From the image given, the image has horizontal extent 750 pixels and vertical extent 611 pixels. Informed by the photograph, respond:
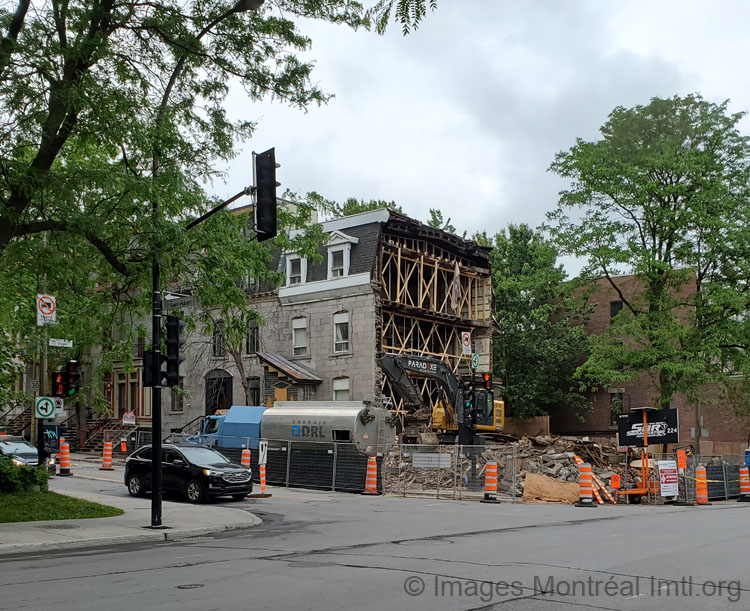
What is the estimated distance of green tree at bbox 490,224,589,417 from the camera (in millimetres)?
51312

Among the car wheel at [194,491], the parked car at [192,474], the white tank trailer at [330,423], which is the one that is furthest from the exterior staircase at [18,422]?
the car wheel at [194,491]

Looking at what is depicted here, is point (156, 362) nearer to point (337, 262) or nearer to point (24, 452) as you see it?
point (24, 452)

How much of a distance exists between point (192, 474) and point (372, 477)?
258 inches

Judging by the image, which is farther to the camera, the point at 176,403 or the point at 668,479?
the point at 176,403

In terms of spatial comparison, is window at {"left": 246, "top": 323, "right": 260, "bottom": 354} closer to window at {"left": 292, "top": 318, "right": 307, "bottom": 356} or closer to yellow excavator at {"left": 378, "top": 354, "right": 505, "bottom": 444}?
window at {"left": 292, "top": 318, "right": 307, "bottom": 356}

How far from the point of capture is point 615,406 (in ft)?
165

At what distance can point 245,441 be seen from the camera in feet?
110

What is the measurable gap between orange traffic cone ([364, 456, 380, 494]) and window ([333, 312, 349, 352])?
1454 cm

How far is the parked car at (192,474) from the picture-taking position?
2319 cm

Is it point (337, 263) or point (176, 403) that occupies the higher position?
point (337, 263)

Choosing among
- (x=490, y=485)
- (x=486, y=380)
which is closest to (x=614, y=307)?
(x=486, y=380)

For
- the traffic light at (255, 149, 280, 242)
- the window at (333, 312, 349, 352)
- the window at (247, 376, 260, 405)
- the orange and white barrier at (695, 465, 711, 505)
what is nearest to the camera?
the traffic light at (255, 149, 280, 242)

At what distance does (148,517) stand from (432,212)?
44.0 meters

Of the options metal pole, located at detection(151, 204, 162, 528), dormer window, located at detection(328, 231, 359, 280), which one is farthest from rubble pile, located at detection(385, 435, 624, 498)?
dormer window, located at detection(328, 231, 359, 280)
